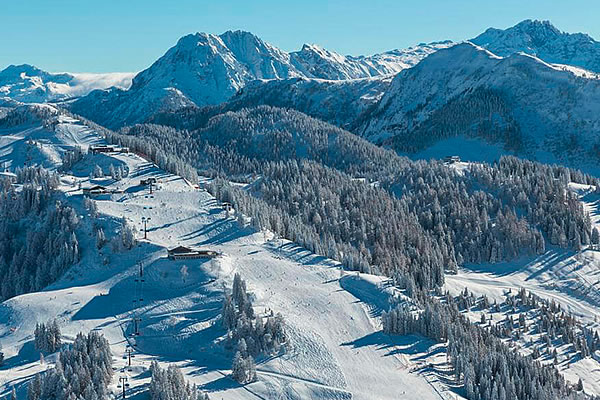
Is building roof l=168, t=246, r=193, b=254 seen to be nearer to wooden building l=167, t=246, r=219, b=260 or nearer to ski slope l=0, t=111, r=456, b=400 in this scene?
wooden building l=167, t=246, r=219, b=260

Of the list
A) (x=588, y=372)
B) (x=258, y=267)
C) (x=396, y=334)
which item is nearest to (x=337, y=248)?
(x=258, y=267)

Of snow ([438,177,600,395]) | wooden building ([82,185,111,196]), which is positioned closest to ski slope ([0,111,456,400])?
wooden building ([82,185,111,196])

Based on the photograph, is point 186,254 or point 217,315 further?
point 186,254

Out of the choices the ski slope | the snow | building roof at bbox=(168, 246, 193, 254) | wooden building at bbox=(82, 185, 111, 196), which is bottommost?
the snow

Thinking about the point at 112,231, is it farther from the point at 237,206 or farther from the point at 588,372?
the point at 588,372

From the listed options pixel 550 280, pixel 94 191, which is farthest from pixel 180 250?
pixel 550 280

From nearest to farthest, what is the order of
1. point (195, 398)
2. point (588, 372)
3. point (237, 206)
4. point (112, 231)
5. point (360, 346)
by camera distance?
point (195, 398)
point (360, 346)
point (588, 372)
point (112, 231)
point (237, 206)

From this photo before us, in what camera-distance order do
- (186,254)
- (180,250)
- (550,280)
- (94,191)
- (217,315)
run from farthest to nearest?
(94,191), (550,280), (180,250), (186,254), (217,315)

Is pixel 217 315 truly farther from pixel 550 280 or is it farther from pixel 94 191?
pixel 550 280
